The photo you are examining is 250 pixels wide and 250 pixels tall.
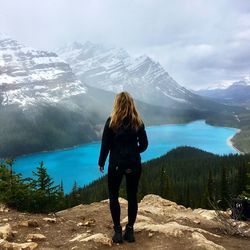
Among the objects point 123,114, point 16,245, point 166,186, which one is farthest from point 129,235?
point 166,186

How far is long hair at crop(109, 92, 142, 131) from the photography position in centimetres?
851

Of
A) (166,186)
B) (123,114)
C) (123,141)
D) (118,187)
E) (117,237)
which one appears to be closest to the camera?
(123,114)

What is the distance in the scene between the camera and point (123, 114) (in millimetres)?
8539

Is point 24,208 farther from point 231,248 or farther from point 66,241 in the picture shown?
point 231,248

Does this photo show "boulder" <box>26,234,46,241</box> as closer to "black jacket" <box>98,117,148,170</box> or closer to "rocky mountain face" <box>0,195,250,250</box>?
"rocky mountain face" <box>0,195,250,250</box>

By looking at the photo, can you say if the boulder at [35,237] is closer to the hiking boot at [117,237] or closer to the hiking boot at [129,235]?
the hiking boot at [117,237]

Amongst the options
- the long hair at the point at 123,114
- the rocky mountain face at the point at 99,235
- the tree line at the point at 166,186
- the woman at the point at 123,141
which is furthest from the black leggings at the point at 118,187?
the tree line at the point at 166,186

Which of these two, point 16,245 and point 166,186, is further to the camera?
point 166,186

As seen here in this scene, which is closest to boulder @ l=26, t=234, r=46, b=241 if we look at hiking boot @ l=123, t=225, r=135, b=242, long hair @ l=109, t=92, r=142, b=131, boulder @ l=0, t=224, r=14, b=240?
boulder @ l=0, t=224, r=14, b=240

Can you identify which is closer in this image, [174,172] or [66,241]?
[66,241]

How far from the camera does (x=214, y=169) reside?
131 m

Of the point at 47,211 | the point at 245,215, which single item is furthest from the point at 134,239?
the point at 47,211

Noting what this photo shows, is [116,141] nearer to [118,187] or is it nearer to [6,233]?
[118,187]

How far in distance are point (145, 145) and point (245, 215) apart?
6.54 metres
